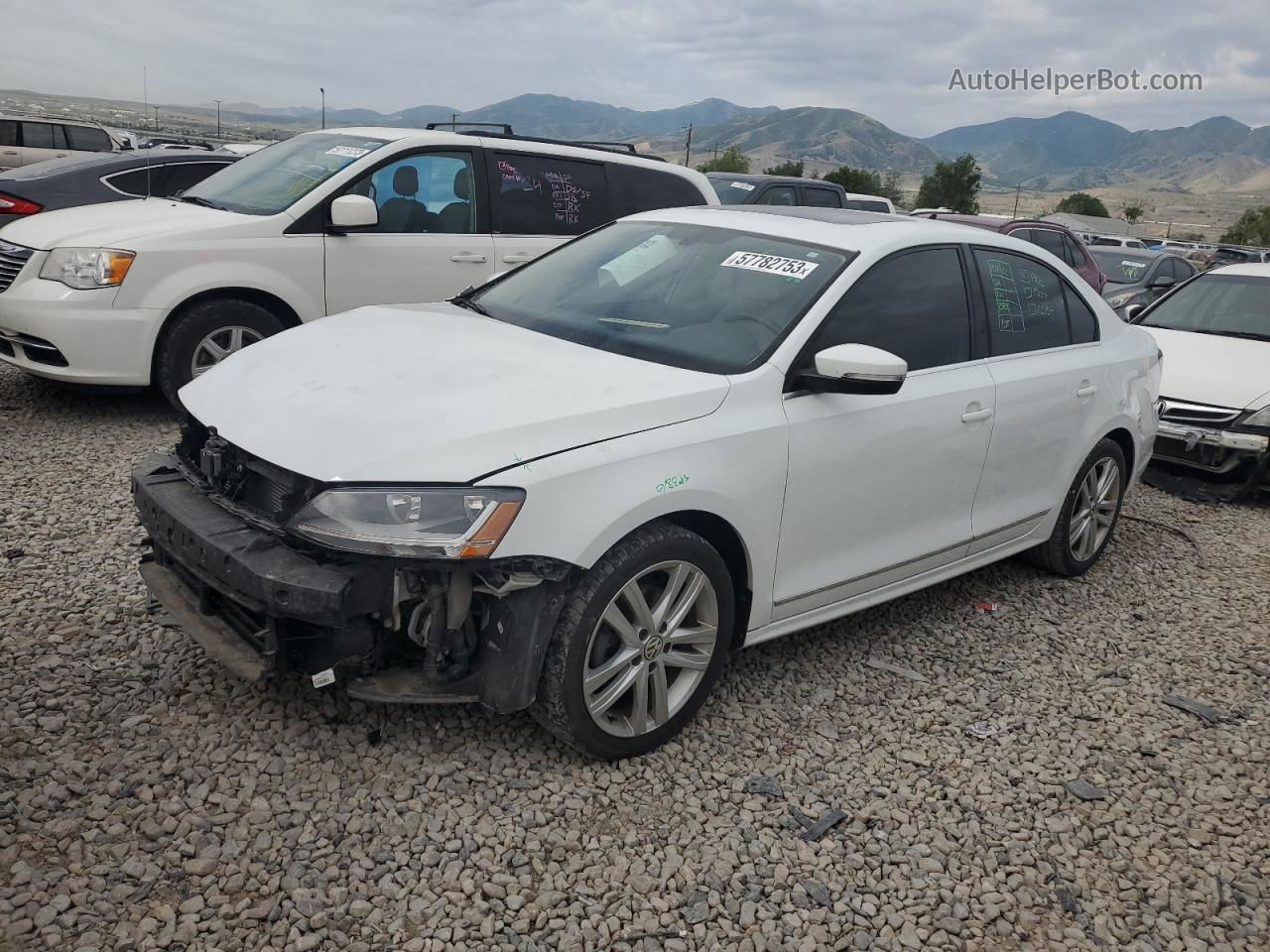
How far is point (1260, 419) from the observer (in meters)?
6.99

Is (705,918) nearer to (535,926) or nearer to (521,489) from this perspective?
(535,926)

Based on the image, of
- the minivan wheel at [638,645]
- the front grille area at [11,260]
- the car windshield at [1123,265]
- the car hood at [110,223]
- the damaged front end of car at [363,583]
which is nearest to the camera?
the damaged front end of car at [363,583]

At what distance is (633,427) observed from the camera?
311 cm

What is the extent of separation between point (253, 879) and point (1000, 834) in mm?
2210

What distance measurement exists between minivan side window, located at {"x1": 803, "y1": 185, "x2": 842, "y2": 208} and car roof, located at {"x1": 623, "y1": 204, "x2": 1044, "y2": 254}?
831 centimetres

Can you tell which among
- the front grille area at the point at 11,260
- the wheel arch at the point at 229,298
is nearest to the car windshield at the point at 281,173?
the wheel arch at the point at 229,298

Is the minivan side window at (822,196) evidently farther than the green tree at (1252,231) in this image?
No

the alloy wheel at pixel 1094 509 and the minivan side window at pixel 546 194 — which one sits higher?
the minivan side window at pixel 546 194

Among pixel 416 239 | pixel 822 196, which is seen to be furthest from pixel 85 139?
pixel 416 239

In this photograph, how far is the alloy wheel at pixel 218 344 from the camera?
627 cm

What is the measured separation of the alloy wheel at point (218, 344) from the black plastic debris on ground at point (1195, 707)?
5294 millimetres

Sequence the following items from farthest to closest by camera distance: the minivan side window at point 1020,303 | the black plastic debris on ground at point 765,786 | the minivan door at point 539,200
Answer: the minivan door at point 539,200 < the minivan side window at point 1020,303 < the black plastic debris on ground at point 765,786

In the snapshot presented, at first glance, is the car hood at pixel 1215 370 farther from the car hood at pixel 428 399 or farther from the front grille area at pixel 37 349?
the front grille area at pixel 37 349

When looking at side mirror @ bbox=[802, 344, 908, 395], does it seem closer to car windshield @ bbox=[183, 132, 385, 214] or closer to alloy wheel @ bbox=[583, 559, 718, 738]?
alloy wheel @ bbox=[583, 559, 718, 738]
